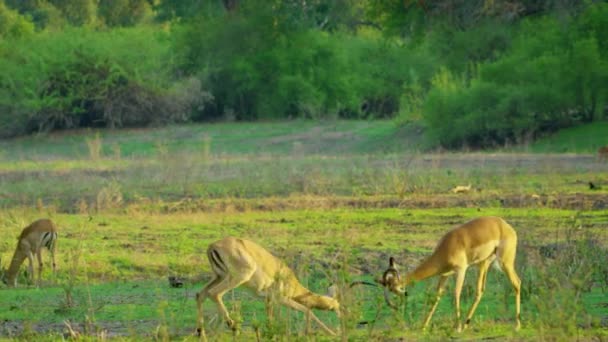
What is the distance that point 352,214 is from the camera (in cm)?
1723

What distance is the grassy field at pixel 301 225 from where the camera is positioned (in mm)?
9078

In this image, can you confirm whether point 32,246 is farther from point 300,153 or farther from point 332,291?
point 300,153

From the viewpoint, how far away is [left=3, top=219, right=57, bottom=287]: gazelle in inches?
499

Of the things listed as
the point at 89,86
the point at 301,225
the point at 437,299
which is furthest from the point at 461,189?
the point at 89,86

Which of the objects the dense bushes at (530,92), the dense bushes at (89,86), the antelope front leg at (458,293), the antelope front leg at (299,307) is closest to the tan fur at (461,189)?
the dense bushes at (530,92)

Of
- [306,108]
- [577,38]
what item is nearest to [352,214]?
[577,38]

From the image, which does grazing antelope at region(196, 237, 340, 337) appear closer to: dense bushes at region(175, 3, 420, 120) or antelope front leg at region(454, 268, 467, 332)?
antelope front leg at region(454, 268, 467, 332)

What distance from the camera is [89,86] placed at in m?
36.0

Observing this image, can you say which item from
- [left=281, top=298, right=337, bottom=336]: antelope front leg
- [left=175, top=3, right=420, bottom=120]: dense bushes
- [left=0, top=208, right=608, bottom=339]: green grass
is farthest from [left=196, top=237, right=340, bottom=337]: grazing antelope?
[left=175, top=3, right=420, bottom=120]: dense bushes

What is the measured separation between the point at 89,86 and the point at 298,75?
6108mm

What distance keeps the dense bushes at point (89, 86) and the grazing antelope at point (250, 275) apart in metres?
26.7

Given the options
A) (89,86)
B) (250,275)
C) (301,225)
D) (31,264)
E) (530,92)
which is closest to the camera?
(250,275)

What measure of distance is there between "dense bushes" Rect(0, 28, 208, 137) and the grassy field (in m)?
3.89

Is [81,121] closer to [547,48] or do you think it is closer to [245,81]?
[245,81]
